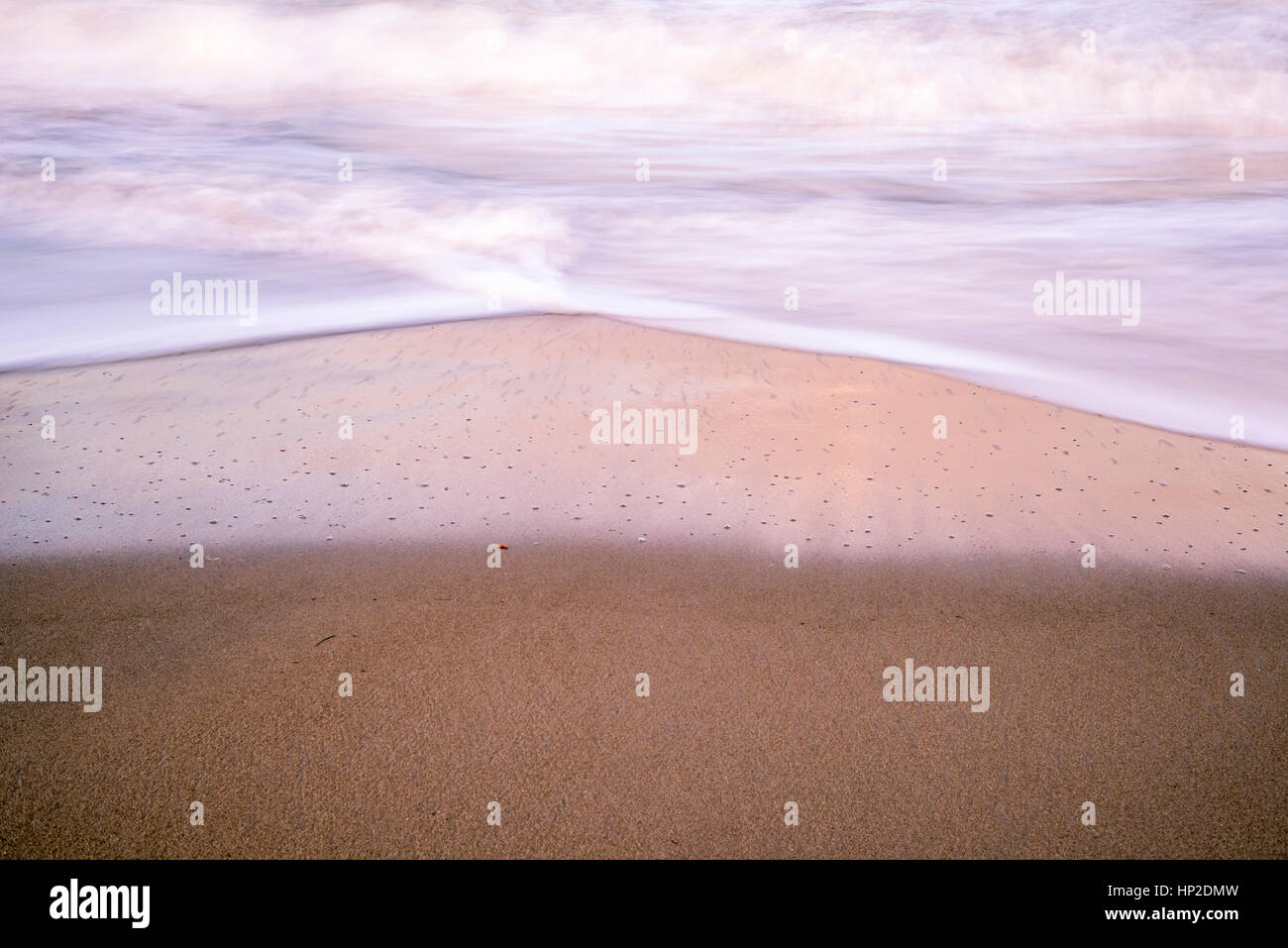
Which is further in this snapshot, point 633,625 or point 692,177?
point 692,177

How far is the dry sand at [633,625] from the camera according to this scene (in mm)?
2381

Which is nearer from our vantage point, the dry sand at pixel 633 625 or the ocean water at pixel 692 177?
the dry sand at pixel 633 625

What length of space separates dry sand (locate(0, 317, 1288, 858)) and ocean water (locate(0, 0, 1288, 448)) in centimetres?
153

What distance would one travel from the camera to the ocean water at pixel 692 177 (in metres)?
6.73

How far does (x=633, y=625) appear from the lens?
311cm

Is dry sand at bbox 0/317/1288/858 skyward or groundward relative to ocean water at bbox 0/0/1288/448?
groundward

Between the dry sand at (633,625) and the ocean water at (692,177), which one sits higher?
the ocean water at (692,177)

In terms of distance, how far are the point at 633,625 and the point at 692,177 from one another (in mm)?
9740

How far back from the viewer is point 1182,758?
257 cm

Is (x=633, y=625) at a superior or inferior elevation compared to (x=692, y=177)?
inferior

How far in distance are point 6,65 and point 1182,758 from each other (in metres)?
21.8

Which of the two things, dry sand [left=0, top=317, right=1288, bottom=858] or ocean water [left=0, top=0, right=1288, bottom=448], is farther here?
ocean water [left=0, top=0, right=1288, bottom=448]

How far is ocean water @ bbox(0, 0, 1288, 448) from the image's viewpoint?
265 inches

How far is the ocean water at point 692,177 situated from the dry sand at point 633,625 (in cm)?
153
